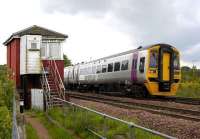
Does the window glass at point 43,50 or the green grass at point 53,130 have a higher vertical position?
the window glass at point 43,50

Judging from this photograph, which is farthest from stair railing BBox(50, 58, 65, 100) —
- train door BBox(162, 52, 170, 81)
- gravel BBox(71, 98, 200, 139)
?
gravel BBox(71, 98, 200, 139)

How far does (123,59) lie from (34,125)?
1324cm

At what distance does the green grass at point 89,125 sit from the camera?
415 inches

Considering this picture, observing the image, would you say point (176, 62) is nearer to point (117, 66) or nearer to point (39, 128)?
point (117, 66)

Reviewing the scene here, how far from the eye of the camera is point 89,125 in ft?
42.6

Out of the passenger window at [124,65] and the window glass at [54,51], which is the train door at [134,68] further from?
the window glass at [54,51]

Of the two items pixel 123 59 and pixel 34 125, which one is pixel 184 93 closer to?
pixel 123 59

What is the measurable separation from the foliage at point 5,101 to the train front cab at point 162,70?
8.29 meters

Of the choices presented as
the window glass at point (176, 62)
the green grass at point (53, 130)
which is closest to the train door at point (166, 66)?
the window glass at point (176, 62)

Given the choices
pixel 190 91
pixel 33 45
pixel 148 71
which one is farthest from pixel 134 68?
pixel 190 91

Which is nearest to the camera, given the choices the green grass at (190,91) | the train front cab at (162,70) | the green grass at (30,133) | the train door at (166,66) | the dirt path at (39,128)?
the green grass at (30,133)

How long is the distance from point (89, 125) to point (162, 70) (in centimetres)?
1364

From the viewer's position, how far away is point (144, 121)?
46.3 ft

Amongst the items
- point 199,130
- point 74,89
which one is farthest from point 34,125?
point 74,89
